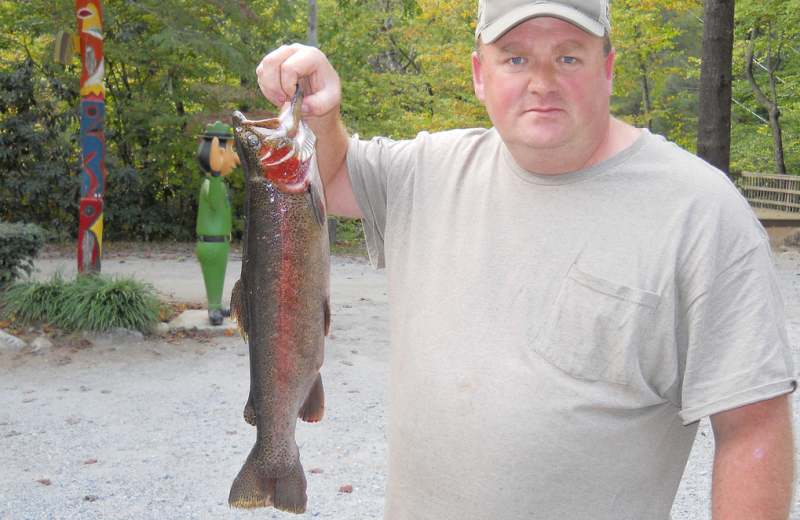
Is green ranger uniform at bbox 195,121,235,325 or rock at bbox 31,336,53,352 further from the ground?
green ranger uniform at bbox 195,121,235,325

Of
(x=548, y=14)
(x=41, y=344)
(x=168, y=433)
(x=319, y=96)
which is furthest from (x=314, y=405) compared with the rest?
(x=41, y=344)

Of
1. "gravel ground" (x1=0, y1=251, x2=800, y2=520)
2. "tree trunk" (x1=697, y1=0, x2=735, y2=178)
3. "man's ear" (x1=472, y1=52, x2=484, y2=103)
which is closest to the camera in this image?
"man's ear" (x1=472, y1=52, x2=484, y2=103)

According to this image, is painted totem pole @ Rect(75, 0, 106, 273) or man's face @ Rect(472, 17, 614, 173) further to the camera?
painted totem pole @ Rect(75, 0, 106, 273)

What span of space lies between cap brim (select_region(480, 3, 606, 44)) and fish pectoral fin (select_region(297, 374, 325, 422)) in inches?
41.0

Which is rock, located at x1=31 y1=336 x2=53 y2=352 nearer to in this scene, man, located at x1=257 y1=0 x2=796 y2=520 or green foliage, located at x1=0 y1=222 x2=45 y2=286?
green foliage, located at x1=0 y1=222 x2=45 y2=286

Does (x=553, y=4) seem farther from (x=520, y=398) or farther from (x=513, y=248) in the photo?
(x=520, y=398)

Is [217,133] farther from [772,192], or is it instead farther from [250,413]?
[772,192]

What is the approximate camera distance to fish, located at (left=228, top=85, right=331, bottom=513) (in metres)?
1.83

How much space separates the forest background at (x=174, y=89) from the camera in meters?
14.0

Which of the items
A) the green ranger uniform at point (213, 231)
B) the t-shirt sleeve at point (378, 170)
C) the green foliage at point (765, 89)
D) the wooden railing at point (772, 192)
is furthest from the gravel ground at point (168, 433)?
the green foliage at point (765, 89)

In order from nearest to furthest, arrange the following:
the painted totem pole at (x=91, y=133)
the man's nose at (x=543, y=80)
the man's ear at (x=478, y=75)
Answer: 1. the man's nose at (x=543, y=80)
2. the man's ear at (x=478, y=75)
3. the painted totem pole at (x=91, y=133)

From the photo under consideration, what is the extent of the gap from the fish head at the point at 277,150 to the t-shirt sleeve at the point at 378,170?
1.19 feet

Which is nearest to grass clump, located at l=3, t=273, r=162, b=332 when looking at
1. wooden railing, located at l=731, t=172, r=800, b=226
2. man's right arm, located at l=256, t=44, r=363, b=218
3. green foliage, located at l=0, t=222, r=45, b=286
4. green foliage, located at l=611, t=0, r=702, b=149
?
green foliage, located at l=0, t=222, r=45, b=286

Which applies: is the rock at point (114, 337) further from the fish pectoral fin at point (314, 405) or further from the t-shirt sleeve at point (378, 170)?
the fish pectoral fin at point (314, 405)
